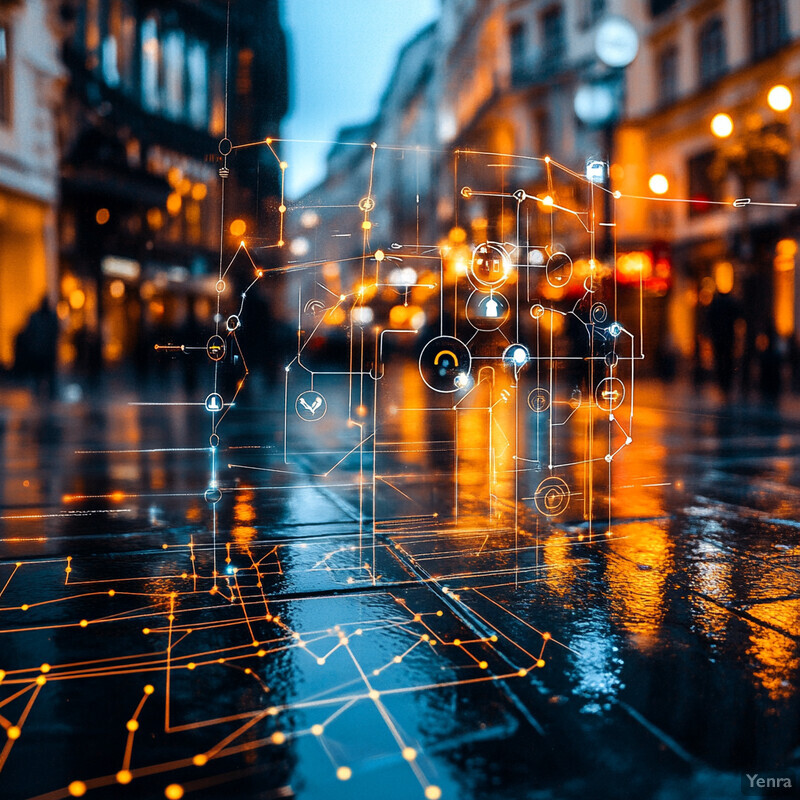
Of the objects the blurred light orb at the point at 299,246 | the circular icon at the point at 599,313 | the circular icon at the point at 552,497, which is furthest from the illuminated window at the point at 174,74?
the circular icon at the point at 552,497

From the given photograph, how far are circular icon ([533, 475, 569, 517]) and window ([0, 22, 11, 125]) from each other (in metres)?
12.1

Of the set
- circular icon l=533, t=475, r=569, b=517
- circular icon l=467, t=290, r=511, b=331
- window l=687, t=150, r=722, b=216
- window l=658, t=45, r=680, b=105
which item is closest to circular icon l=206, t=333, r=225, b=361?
circular icon l=467, t=290, r=511, b=331

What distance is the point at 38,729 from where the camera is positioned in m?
2.17

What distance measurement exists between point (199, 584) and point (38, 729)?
1.37 m

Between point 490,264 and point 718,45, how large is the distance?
714 inches

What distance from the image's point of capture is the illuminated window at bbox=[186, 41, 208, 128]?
6.19 metres

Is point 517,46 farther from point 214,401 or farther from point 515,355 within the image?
point 214,401

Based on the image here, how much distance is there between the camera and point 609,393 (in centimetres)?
589

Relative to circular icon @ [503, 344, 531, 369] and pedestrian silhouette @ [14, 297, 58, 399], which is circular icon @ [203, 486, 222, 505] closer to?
circular icon @ [503, 344, 531, 369]

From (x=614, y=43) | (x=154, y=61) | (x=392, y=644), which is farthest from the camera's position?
(x=614, y=43)

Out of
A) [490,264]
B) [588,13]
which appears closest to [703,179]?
[588,13]

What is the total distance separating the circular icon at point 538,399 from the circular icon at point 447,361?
2.81 ft

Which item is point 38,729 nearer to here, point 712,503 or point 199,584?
point 199,584
